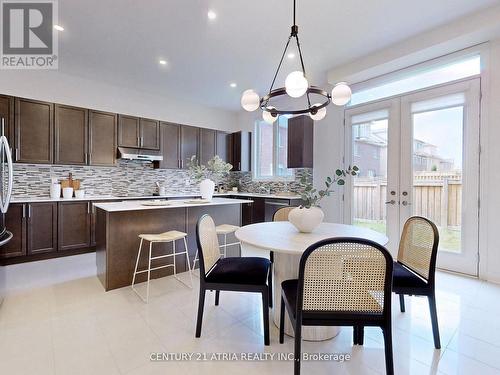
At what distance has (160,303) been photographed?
2.45 m

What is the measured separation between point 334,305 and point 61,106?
4.75 metres

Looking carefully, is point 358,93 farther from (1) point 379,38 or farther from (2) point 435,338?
(2) point 435,338

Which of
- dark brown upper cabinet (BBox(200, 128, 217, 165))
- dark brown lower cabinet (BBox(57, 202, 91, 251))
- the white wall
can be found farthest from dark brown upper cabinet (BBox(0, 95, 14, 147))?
dark brown upper cabinet (BBox(200, 128, 217, 165))

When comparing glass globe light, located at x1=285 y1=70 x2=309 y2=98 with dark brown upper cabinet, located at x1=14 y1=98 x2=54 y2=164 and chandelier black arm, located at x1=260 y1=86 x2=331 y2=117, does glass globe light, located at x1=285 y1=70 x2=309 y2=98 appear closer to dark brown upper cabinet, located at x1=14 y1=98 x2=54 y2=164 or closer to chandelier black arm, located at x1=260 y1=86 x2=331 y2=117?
chandelier black arm, located at x1=260 y1=86 x2=331 y2=117

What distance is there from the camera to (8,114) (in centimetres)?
359

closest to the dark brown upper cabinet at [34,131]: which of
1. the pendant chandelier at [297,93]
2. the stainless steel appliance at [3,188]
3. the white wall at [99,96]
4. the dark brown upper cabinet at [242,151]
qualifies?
the white wall at [99,96]

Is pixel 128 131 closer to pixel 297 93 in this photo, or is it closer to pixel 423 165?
pixel 297 93

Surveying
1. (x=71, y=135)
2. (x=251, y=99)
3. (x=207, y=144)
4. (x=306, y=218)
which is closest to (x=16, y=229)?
(x=71, y=135)

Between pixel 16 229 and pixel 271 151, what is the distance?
465 centimetres

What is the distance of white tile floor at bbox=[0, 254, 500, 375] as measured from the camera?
5.28 ft

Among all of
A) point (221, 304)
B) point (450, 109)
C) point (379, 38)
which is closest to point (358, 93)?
point (379, 38)

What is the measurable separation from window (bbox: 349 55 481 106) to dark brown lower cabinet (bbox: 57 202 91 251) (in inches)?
186

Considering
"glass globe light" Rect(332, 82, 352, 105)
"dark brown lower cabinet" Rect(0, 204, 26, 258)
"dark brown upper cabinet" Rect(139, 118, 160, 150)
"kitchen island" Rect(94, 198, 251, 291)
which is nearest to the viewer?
"glass globe light" Rect(332, 82, 352, 105)

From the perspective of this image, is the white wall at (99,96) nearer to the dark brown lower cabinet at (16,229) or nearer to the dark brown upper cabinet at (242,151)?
the dark brown upper cabinet at (242,151)
